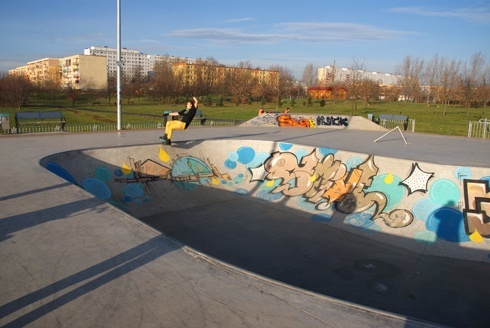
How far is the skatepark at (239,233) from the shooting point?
3799 mm

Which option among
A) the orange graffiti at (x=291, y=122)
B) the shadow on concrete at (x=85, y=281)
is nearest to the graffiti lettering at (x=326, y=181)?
the shadow on concrete at (x=85, y=281)

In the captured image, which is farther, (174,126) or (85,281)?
(174,126)

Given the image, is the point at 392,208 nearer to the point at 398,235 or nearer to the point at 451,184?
the point at 398,235

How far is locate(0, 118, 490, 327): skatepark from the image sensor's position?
380cm

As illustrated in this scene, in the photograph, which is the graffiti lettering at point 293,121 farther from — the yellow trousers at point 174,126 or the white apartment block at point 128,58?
the white apartment block at point 128,58

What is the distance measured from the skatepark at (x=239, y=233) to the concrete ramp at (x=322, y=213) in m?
0.04

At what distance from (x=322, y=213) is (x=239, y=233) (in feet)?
→ 9.39

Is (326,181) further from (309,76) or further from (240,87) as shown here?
(309,76)

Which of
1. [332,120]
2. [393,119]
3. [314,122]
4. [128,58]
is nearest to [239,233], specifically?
[314,122]

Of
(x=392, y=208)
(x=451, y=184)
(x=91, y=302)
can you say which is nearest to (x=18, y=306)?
(x=91, y=302)

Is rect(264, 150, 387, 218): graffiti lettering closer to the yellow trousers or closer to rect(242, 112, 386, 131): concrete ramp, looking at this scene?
the yellow trousers

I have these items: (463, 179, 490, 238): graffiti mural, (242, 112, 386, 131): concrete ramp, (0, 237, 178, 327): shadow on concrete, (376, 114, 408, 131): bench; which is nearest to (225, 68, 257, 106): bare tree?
A: (242, 112, 386, 131): concrete ramp

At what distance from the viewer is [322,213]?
35.8 ft

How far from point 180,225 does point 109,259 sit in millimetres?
5149
